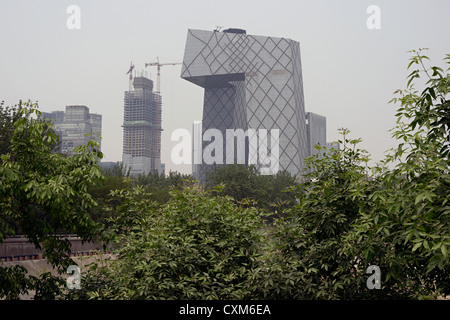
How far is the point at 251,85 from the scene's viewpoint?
14388 centimetres

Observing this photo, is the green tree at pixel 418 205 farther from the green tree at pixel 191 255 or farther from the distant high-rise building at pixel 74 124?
the distant high-rise building at pixel 74 124

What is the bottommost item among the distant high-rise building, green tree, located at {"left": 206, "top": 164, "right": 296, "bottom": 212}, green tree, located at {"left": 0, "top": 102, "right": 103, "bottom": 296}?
green tree, located at {"left": 206, "top": 164, "right": 296, "bottom": 212}

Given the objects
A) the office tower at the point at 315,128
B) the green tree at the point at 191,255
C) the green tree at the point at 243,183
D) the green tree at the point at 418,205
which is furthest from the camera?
the office tower at the point at 315,128

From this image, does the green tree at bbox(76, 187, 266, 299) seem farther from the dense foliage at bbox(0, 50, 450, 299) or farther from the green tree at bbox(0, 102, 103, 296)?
the green tree at bbox(0, 102, 103, 296)

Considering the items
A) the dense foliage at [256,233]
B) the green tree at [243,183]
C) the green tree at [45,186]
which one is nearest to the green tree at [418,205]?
the dense foliage at [256,233]

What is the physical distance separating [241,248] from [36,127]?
408 centimetres

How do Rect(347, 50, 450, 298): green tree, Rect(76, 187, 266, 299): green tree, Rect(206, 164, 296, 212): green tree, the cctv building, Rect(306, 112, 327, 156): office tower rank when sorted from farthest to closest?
1. Rect(306, 112, 327, 156): office tower
2. the cctv building
3. Rect(206, 164, 296, 212): green tree
4. Rect(76, 187, 266, 299): green tree
5. Rect(347, 50, 450, 298): green tree

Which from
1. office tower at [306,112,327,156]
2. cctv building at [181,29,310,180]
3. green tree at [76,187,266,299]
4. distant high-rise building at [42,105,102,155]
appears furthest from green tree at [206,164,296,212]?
distant high-rise building at [42,105,102,155]

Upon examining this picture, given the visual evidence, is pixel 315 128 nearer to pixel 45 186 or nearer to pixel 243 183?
pixel 243 183

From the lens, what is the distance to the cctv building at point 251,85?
136 metres

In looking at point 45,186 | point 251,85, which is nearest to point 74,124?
point 251,85

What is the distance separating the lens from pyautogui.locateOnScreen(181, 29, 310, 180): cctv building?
136 m

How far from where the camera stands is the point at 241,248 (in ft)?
24.7
